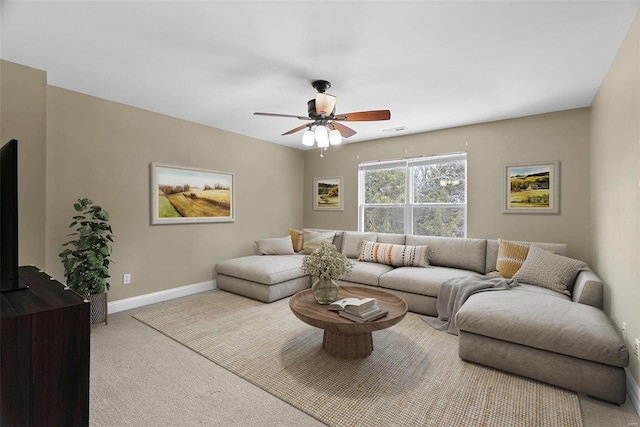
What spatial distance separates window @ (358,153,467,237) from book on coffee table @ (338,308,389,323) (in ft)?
8.64

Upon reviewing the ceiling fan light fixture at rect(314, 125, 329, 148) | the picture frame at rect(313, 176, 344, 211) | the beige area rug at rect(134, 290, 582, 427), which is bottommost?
the beige area rug at rect(134, 290, 582, 427)

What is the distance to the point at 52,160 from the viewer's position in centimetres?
308

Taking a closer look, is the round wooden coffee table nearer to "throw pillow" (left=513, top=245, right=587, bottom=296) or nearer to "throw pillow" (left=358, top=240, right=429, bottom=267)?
"throw pillow" (left=358, top=240, right=429, bottom=267)

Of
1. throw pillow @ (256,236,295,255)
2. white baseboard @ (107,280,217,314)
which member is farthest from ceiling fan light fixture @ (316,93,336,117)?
white baseboard @ (107,280,217,314)

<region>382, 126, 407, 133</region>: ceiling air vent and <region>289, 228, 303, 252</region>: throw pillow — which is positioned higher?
<region>382, 126, 407, 133</region>: ceiling air vent

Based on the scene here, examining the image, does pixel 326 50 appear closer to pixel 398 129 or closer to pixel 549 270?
pixel 398 129

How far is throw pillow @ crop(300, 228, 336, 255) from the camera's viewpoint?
16.6 ft

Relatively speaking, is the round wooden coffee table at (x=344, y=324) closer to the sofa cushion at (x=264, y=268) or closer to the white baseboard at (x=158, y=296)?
the sofa cushion at (x=264, y=268)

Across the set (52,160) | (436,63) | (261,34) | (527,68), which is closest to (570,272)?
(527,68)

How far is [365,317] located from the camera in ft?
7.57

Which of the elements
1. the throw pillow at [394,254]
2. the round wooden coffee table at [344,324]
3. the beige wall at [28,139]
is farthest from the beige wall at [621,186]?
the beige wall at [28,139]

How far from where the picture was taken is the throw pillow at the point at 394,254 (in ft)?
13.6

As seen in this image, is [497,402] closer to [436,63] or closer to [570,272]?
[570,272]

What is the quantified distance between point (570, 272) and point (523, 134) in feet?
6.06
